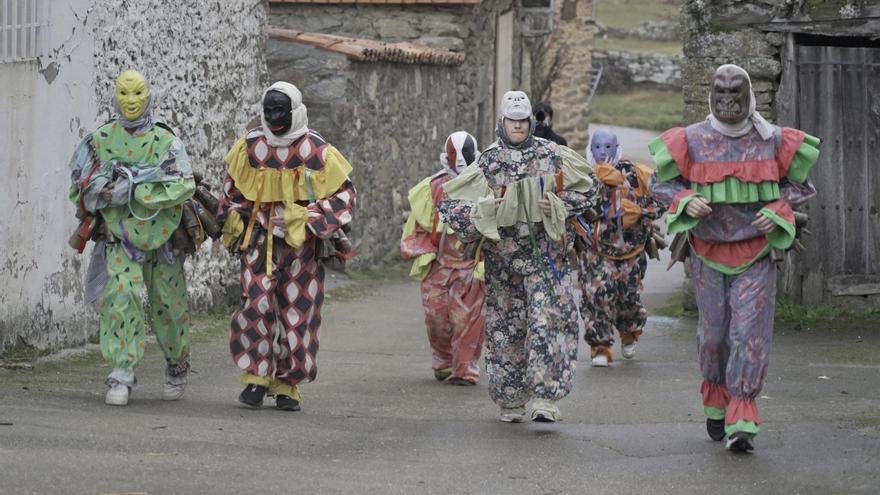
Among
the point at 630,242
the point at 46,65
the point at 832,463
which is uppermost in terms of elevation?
the point at 46,65

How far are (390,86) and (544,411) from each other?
10.1m

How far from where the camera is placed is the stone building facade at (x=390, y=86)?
56.2 feet

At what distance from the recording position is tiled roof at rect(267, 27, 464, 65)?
17.0 meters

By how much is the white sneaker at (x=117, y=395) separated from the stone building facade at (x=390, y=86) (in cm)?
835

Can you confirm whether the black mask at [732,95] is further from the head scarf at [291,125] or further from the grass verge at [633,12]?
the grass verge at [633,12]

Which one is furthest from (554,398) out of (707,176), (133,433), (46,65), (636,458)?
(46,65)

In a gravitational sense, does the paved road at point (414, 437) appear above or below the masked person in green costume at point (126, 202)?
below

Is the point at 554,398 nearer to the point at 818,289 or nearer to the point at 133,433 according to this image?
the point at 133,433

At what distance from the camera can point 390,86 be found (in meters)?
18.4

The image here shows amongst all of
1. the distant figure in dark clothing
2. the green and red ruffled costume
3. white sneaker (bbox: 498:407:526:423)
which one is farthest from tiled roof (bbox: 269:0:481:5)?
the green and red ruffled costume

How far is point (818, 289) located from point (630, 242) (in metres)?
2.80

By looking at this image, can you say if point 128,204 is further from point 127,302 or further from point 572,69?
point 572,69

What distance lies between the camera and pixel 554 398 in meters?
8.69

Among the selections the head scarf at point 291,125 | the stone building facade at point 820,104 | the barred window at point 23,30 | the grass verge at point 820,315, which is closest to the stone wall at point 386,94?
the stone building facade at point 820,104
